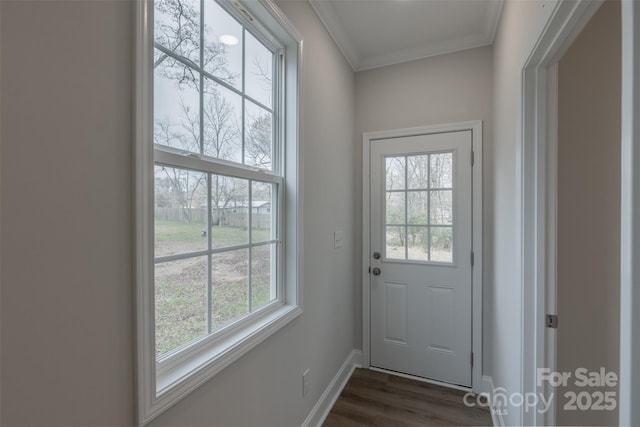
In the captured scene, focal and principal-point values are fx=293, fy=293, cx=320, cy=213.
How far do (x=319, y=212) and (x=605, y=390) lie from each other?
176 centimetres

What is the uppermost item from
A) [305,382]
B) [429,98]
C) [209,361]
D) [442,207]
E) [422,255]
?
[429,98]

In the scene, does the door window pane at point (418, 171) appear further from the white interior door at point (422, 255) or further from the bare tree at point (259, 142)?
the bare tree at point (259, 142)

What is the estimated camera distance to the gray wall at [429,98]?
2227mm

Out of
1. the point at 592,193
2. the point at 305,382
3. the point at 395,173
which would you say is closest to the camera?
the point at 592,193

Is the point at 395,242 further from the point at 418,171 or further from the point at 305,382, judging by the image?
the point at 305,382

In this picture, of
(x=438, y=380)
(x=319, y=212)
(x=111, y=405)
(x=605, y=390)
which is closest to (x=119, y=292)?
(x=111, y=405)

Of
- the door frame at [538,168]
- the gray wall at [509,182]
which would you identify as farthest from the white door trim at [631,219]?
the gray wall at [509,182]

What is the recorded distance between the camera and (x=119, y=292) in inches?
28.9

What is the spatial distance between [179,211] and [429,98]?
7.09 ft

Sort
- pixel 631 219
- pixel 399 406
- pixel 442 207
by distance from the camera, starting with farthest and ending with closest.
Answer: pixel 442 207 → pixel 399 406 → pixel 631 219

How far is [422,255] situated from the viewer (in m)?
2.41

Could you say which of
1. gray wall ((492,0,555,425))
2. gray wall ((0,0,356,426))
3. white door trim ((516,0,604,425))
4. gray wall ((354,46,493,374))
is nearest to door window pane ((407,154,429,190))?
gray wall ((354,46,493,374))

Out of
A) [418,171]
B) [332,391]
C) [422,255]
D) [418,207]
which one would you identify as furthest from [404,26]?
[332,391]

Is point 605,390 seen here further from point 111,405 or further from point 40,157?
point 40,157
